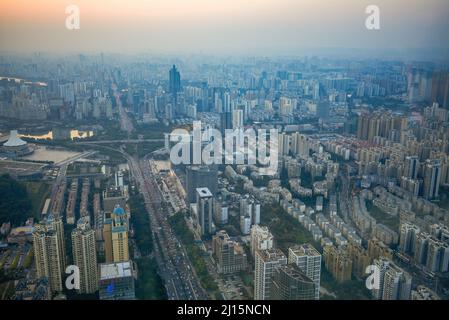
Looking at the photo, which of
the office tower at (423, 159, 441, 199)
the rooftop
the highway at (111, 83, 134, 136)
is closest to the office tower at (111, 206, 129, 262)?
the rooftop

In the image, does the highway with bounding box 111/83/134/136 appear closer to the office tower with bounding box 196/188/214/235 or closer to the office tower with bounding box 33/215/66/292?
the office tower with bounding box 196/188/214/235

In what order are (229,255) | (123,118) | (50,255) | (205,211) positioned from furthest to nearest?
(123,118)
(205,211)
(229,255)
(50,255)

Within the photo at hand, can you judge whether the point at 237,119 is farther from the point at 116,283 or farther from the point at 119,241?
the point at 116,283

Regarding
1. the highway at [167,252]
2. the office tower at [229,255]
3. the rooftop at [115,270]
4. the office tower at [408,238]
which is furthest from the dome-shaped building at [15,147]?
the office tower at [408,238]

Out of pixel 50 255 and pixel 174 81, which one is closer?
pixel 50 255

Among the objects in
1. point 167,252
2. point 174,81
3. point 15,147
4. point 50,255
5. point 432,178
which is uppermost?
point 174,81

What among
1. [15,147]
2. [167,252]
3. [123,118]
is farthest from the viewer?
[123,118]

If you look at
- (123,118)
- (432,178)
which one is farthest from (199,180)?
(123,118)
